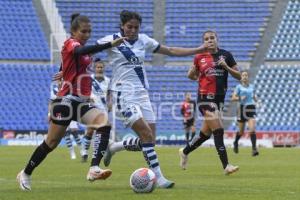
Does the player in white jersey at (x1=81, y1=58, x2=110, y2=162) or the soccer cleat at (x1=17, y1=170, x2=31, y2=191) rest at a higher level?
the soccer cleat at (x1=17, y1=170, x2=31, y2=191)

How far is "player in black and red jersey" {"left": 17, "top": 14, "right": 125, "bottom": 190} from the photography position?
10242 mm

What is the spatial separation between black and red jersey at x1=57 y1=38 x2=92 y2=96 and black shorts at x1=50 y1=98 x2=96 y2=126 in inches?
5.0

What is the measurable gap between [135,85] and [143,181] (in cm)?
159

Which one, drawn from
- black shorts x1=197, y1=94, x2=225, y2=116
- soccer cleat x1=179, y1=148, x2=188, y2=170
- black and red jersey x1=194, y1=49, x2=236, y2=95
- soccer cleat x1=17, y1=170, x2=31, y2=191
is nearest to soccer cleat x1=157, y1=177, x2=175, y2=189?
soccer cleat x1=17, y1=170, x2=31, y2=191

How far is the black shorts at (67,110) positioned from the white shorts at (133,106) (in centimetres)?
47

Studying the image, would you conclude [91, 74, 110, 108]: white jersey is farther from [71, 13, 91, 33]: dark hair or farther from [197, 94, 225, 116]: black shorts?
[71, 13, 91, 33]: dark hair

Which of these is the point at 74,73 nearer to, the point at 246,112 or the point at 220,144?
the point at 220,144

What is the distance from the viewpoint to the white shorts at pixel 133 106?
10.5m

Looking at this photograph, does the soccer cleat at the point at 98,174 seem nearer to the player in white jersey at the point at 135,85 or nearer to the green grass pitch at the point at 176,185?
the green grass pitch at the point at 176,185

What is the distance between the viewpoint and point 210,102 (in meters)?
14.2

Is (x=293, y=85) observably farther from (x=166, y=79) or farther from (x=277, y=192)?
(x=277, y=192)

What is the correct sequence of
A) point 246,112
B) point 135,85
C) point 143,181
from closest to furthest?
point 143,181 → point 135,85 → point 246,112

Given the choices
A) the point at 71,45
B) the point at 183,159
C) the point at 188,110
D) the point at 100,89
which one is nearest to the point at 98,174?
the point at 71,45

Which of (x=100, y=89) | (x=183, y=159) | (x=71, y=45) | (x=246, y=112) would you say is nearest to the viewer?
(x=71, y=45)
